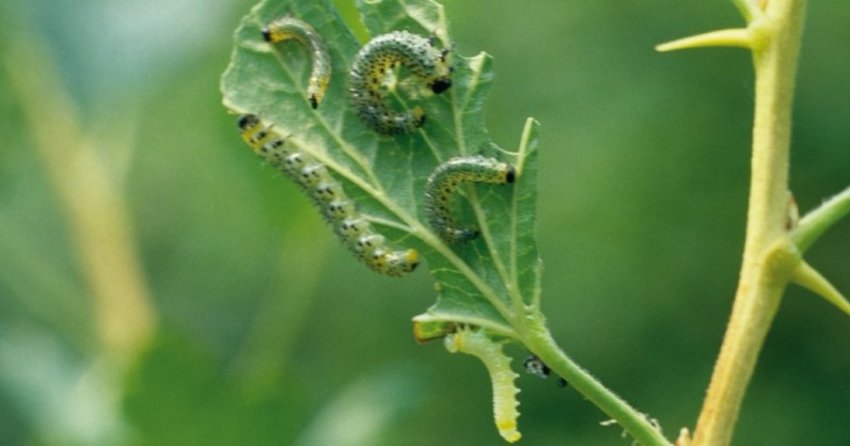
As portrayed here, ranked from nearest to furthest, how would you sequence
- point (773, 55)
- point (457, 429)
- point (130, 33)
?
point (773, 55) < point (130, 33) < point (457, 429)

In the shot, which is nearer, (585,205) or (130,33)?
(130,33)

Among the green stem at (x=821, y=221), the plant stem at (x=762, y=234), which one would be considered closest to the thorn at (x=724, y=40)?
the plant stem at (x=762, y=234)

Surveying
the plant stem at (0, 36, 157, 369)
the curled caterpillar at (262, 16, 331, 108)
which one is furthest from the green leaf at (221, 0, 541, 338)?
the plant stem at (0, 36, 157, 369)

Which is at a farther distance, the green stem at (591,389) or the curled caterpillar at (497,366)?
the curled caterpillar at (497,366)

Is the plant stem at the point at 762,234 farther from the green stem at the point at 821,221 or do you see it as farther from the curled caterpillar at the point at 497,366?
the curled caterpillar at the point at 497,366

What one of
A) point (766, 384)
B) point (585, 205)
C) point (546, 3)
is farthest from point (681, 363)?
point (546, 3)

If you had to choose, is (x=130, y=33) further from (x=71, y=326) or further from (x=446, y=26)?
(x=446, y=26)
